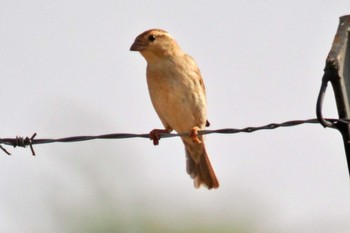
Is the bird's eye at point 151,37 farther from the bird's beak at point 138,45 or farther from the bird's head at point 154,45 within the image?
the bird's beak at point 138,45

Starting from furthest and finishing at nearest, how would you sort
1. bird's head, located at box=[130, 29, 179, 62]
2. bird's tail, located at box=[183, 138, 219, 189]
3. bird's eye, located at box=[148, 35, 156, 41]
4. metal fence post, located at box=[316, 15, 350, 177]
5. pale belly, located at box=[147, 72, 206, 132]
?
1. bird's tail, located at box=[183, 138, 219, 189]
2. bird's eye, located at box=[148, 35, 156, 41]
3. bird's head, located at box=[130, 29, 179, 62]
4. pale belly, located at box=[147, 72, 206, 132]
5. metal fence post, located at box=[316, 15, 350, 177]

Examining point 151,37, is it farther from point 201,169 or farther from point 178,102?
point 201,169

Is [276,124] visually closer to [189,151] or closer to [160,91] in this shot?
[160,91]

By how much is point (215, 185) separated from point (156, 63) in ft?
4.85

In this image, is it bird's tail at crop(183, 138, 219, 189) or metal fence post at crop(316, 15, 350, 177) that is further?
bird's tail at crop(183, 138, 219, 189)

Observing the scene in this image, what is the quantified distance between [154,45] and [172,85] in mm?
645

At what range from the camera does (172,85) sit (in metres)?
8.23

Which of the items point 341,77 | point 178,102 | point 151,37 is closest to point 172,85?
point 178,102

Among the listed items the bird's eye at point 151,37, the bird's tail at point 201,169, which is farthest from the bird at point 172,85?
the bird's tail at point 201,169

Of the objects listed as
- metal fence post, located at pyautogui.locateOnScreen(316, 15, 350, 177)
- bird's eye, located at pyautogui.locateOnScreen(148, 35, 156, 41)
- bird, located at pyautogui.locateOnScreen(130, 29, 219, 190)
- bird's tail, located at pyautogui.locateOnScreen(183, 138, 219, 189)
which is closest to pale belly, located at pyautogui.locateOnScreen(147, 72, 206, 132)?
bird, located at pyautogui.locateOnScreen(130, 29, 219, 190)

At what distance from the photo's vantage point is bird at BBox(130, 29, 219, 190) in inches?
324

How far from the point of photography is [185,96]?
8273 mm

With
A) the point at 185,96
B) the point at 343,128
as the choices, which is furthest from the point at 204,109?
the point at 343,128

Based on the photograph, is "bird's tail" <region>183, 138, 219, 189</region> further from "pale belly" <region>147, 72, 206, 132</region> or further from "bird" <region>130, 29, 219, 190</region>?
"pale belly" <region>147, 72, 206, 132</region>
